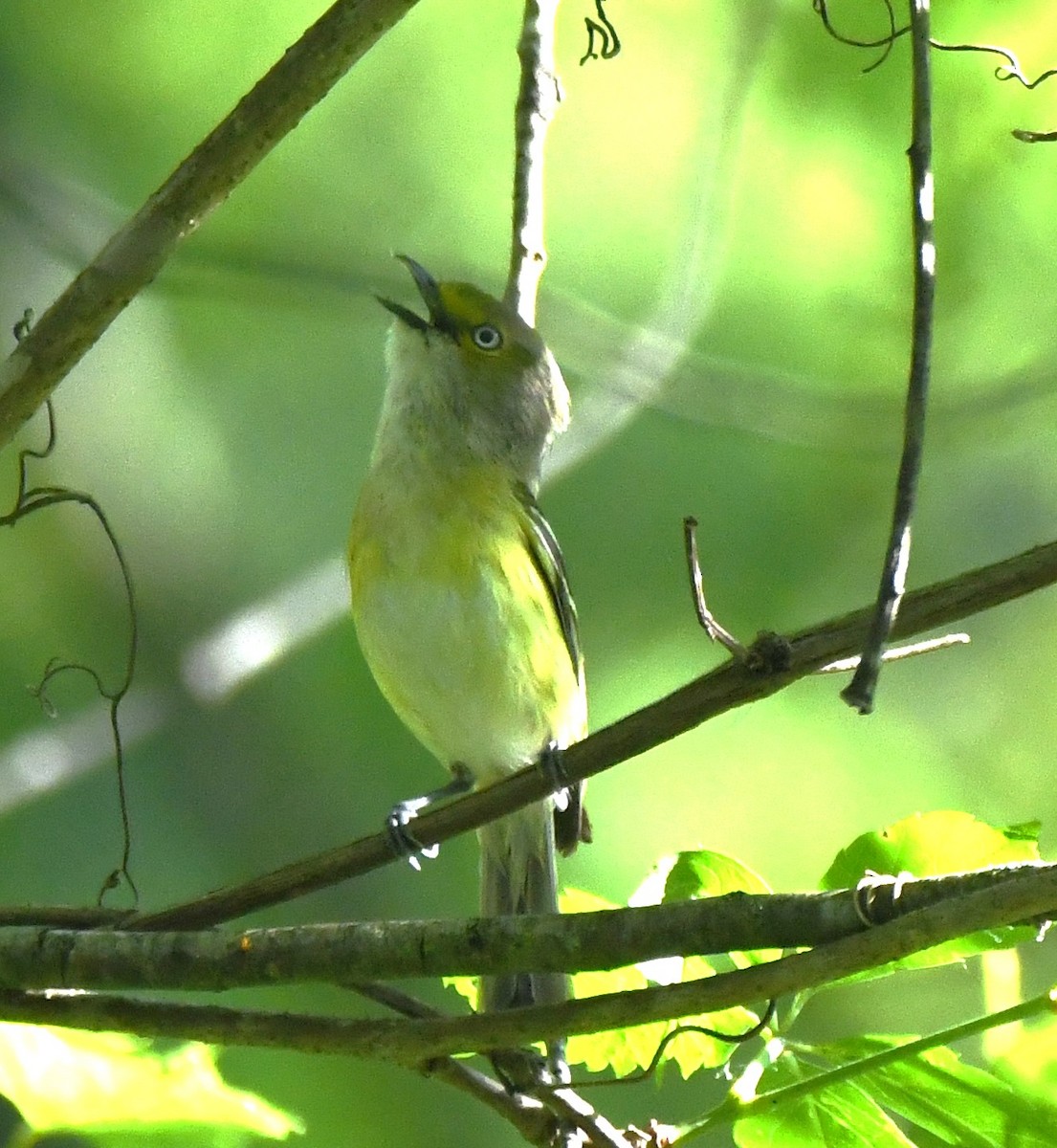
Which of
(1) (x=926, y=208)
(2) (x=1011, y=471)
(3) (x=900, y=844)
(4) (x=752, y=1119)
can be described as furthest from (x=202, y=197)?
(2) (x=1011, y=471)

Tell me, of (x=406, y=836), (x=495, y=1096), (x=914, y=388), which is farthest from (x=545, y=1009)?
(x=914, y=388)

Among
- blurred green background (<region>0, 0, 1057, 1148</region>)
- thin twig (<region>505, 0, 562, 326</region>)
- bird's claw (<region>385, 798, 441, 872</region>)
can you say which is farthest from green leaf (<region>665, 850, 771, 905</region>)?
blurred green background (<region>0, 0, 1057, 1148</region>)

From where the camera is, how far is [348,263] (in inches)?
218

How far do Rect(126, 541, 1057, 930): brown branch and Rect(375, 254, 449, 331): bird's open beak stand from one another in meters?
2.03

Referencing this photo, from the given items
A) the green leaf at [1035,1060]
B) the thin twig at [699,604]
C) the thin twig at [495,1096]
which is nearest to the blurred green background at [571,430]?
the thin twig at [495,1096]

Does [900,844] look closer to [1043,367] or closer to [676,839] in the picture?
[676,839]

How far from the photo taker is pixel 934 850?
5.89 feet

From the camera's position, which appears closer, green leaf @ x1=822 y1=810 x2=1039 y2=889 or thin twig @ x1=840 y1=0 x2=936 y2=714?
thin twig @ x1=840 y1=0 x2=936 y2=714

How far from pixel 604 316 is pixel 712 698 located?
405cm

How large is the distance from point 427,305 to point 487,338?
0.70 feet

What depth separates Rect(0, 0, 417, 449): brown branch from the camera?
190cm

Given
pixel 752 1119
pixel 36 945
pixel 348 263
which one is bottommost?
pixel 752 1119

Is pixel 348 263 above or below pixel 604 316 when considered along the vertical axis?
above

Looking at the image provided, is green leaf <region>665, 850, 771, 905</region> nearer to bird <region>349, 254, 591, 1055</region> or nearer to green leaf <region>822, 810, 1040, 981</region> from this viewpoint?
green leaf <region>822, 810, 1040, 981</region>
